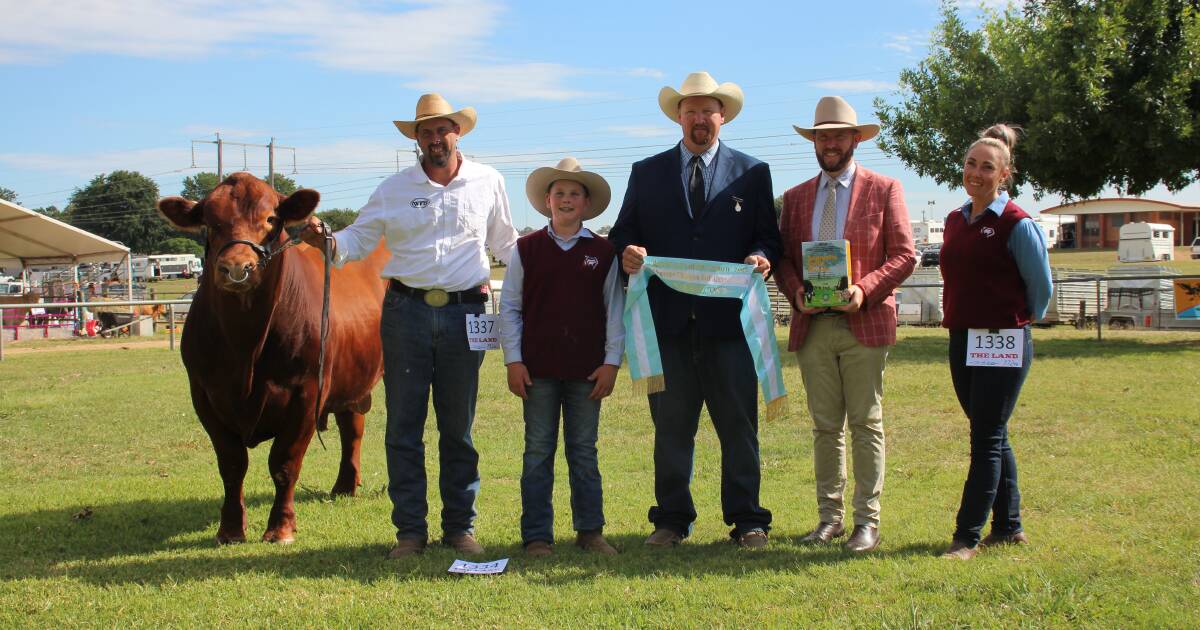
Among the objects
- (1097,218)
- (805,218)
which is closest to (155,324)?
(805,218)

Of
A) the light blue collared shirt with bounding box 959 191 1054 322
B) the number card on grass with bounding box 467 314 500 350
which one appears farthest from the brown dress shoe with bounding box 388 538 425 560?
the light blue collared shirt with bounding box 959 191 1054 322

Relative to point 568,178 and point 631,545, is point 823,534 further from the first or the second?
point 568,178

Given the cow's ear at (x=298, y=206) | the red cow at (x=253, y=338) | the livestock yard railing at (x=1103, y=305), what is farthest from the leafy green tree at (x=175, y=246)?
the cow's ear at (x=298, y=206)

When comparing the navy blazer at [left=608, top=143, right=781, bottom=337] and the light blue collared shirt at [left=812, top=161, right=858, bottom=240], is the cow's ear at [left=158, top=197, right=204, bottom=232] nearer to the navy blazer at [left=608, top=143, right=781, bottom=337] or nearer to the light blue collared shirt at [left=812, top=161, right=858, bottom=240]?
the navy blazer at [left=608, top=143, right=781, bottom=337]

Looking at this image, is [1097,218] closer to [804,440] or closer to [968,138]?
[968,138]

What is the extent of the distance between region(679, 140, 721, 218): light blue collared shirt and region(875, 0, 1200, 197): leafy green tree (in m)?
12.2

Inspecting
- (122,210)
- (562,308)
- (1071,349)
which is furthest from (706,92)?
(122,210)

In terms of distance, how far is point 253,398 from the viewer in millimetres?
5457

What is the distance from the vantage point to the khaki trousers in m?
5.06

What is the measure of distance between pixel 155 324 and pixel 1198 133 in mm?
25161

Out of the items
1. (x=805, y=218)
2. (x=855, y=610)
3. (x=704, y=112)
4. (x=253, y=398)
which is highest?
(x=704, y=112)

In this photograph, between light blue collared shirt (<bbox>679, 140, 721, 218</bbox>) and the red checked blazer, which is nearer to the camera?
the red checked blazer

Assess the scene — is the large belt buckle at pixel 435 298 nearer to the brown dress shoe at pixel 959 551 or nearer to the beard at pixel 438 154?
the beard at pixel 438 154

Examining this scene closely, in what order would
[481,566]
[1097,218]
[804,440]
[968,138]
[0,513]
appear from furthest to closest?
[1097,218]
[968,138]
[804,440]
[0,513]
[481,566]
